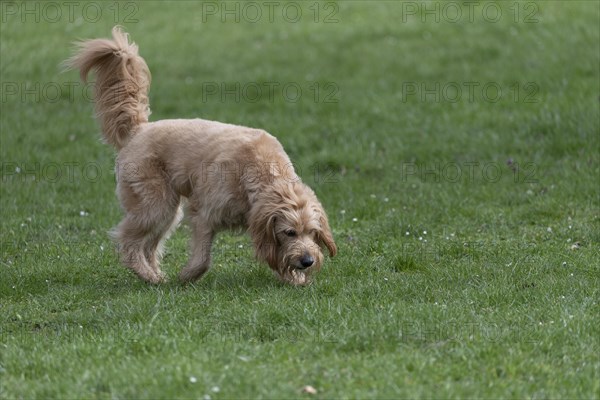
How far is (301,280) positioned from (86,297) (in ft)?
5.33

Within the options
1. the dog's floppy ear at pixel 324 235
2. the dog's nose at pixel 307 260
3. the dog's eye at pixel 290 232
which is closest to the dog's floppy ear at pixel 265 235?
the dog's eye at pixel 290 232

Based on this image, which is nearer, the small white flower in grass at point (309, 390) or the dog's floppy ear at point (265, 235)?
the small white flower in grass at point (309, 390)

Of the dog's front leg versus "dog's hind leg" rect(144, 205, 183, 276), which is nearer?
the dog's front leg

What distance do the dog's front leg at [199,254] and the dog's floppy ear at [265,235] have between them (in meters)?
0.46

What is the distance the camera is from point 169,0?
19.7 metres

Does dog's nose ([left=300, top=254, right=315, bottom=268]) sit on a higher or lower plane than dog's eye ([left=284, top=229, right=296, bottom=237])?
lower

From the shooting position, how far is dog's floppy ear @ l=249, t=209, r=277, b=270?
24.1 ft

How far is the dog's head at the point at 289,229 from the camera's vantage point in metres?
7.31

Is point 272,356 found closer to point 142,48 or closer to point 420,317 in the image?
point 420,317

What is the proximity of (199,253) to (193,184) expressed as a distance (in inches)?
21.7

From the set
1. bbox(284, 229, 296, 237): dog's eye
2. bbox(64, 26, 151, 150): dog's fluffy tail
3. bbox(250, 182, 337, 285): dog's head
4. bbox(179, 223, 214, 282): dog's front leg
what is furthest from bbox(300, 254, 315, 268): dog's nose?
bbox(64, 26, 151, 150): dog's fluffy tail

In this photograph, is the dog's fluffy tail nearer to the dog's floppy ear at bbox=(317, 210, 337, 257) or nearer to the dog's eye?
the dog's eye

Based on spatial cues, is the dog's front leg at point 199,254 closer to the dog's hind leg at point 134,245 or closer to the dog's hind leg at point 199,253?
the dog's hind leg at point 199,253

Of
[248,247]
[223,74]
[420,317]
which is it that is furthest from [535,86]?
[420,317]
